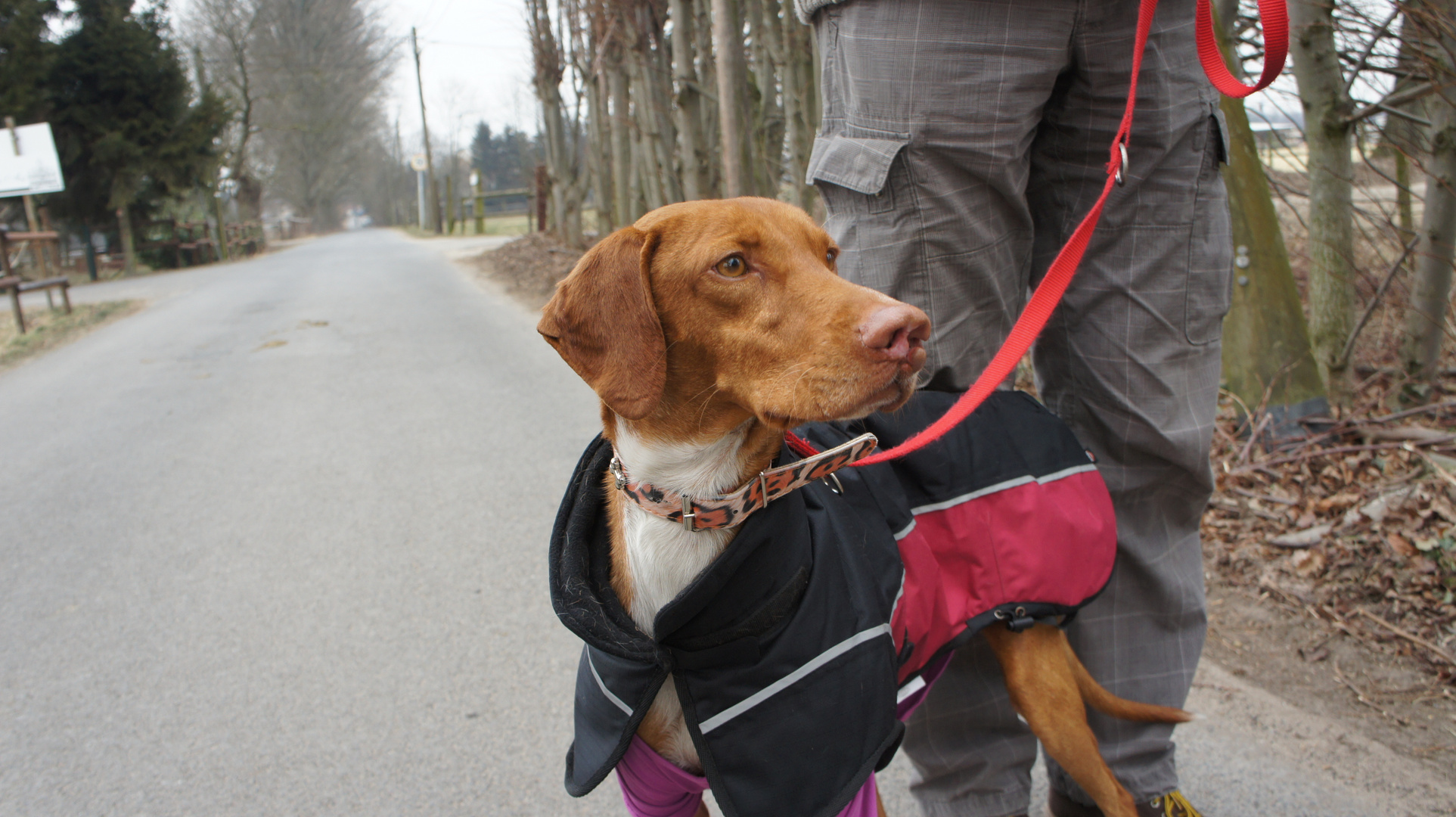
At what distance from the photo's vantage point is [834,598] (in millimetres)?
1517

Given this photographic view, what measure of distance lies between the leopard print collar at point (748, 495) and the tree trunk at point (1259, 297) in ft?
11.6

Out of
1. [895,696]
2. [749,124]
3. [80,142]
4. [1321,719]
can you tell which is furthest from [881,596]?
[80,142]

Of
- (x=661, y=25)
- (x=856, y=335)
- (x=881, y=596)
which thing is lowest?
(x=881, y=596)

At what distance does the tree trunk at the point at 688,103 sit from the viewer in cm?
855

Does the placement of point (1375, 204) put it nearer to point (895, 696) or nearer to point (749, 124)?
point (895, 696)

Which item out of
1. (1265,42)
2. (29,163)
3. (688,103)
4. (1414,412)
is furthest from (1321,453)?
(29,163)

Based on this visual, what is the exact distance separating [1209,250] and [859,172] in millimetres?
832

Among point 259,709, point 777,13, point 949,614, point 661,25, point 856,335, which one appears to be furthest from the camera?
point 661,25

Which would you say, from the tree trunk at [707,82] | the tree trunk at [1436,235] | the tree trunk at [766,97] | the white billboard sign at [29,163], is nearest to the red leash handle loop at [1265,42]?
the tree trunk at [1436,235]

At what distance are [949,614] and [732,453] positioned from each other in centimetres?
57

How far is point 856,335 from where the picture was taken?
4.69ft

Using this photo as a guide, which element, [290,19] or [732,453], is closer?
[732,453]

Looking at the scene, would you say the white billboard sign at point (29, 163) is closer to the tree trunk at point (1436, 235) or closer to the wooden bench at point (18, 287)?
the wooden bench at point (18, 287)

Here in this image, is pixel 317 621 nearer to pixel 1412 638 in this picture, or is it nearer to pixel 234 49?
pixel 1412 638
